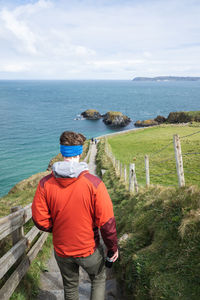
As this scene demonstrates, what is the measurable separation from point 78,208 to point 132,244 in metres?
2.68

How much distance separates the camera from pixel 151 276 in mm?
3641

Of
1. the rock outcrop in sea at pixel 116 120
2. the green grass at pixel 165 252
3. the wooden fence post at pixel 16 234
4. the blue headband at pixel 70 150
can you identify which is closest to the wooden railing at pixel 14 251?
the wooden fence post at pixel 16 234

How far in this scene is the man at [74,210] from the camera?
2.66m

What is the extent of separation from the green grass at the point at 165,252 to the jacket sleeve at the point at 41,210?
192 cm

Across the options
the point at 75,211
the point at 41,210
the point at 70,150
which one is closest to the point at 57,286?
the point at 41,210

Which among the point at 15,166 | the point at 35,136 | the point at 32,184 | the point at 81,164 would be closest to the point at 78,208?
the point at 81,164

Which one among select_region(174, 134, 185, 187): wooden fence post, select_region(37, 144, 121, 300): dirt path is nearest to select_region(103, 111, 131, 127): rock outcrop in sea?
select_region(174, 134, 185, 187): wooden fence post

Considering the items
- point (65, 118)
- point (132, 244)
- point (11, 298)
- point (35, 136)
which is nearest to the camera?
point (11, 298)

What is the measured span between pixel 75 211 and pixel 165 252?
7.05 feet

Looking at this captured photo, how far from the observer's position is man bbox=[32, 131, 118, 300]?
8.74 ft

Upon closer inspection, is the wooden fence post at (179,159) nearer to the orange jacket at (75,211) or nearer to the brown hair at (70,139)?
the orange jacket at (75,211)

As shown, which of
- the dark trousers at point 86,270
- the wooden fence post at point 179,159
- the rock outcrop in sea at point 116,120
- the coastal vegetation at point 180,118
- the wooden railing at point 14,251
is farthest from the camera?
the rock outcrop in sea at point 116,120

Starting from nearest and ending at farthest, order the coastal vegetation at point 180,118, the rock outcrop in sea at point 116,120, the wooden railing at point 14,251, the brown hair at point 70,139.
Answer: the brown hair at point 70,139 → the wooden railing at point 14,251 → the coastal vegetation at point 180,118 → the rock outcrop in sea at point 116,120

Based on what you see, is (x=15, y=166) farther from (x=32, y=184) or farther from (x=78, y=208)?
(x=78, y=208)
